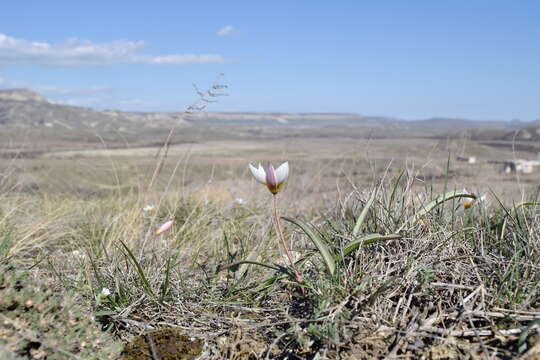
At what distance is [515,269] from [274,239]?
1.64m

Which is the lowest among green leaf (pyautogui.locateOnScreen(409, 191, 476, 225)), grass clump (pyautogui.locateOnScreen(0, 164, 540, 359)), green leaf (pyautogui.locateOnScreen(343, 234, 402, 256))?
grass clump (pyautogui.locateOnScreen(0, 164, 540, 359))

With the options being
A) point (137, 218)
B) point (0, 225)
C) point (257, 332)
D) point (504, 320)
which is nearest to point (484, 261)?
point (504, 320)

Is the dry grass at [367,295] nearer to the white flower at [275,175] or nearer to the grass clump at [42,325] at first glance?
the grass clump at [42,325]

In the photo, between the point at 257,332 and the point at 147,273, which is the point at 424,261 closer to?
the point at 257,332

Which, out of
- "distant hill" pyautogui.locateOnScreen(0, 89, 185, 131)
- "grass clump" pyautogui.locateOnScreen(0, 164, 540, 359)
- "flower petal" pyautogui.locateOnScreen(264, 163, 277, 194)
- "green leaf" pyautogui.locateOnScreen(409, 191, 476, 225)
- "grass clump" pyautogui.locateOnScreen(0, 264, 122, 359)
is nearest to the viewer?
"grass clump" pyautogui.locateOnScreen(0, 264, 122, 359)

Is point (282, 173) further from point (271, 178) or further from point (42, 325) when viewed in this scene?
point (42, 325)

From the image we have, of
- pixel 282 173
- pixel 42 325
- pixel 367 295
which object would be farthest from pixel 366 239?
pixel 42 325

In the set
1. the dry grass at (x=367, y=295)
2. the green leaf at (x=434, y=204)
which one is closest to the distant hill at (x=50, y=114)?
the dry grass at (x=367, y=295)

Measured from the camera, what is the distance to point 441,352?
1707mm

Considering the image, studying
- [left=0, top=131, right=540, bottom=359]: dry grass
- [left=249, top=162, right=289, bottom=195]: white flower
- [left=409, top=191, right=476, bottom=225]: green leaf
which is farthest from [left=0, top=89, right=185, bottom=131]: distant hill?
[left=249, top=162, right=289, bottom=195]: white flower

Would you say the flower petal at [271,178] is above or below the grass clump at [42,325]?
above

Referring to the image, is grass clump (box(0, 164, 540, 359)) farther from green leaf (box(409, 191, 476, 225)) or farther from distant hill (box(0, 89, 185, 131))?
distant hill (box(0, 89, 185, 131))

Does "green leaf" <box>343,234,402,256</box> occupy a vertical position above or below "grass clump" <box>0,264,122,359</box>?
above

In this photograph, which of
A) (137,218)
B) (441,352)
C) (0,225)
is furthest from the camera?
(137,218)
